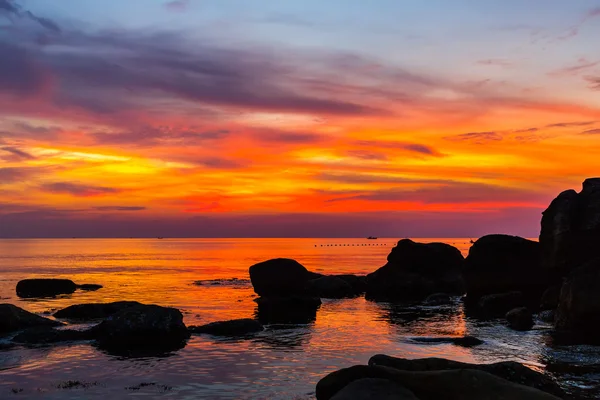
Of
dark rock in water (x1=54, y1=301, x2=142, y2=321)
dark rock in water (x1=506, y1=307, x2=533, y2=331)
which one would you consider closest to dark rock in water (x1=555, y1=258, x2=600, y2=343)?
dark rock in water (x1=506, y1=307, x2=533, y2=331)

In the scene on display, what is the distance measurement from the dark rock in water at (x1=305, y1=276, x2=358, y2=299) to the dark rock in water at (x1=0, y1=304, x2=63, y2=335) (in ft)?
93.6

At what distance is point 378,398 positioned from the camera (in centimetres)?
1200

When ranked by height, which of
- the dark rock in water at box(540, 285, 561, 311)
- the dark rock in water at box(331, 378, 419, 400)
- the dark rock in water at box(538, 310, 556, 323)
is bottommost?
the dark rock in water at box(538, 310, 556, 323)

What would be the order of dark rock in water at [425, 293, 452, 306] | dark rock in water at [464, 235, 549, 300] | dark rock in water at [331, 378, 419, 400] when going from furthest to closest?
dark rock in water at [425, 293, 452, 306] → dark rock in water at [464, 235, 549, 300] → dark rock in water at [331, 378, 419, 400]

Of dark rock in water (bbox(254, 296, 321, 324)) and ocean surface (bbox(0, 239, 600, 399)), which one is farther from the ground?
ocean surface (bbox(0, 239, 600, 399))

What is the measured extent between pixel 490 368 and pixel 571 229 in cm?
2900

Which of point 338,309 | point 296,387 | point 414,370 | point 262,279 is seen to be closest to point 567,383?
point 414,370

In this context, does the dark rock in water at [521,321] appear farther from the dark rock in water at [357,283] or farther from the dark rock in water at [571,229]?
the dark rock in water at [357,283]

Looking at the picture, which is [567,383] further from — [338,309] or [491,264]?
[491,264]

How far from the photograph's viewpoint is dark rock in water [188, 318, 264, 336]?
2995 centimetres

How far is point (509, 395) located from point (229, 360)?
13394 millimetres

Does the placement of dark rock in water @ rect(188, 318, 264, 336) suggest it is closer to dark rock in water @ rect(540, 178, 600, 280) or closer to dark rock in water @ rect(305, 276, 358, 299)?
dark rock in water @ rect(540, 178, 600, 280)

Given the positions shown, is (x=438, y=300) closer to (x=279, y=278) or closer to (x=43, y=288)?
(x=279, y=278)

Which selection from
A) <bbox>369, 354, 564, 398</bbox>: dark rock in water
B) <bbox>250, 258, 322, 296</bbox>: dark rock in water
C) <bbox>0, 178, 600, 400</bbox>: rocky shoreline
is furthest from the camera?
<bbox>250, 258, 322, 296</bbox>: dark rock in water
